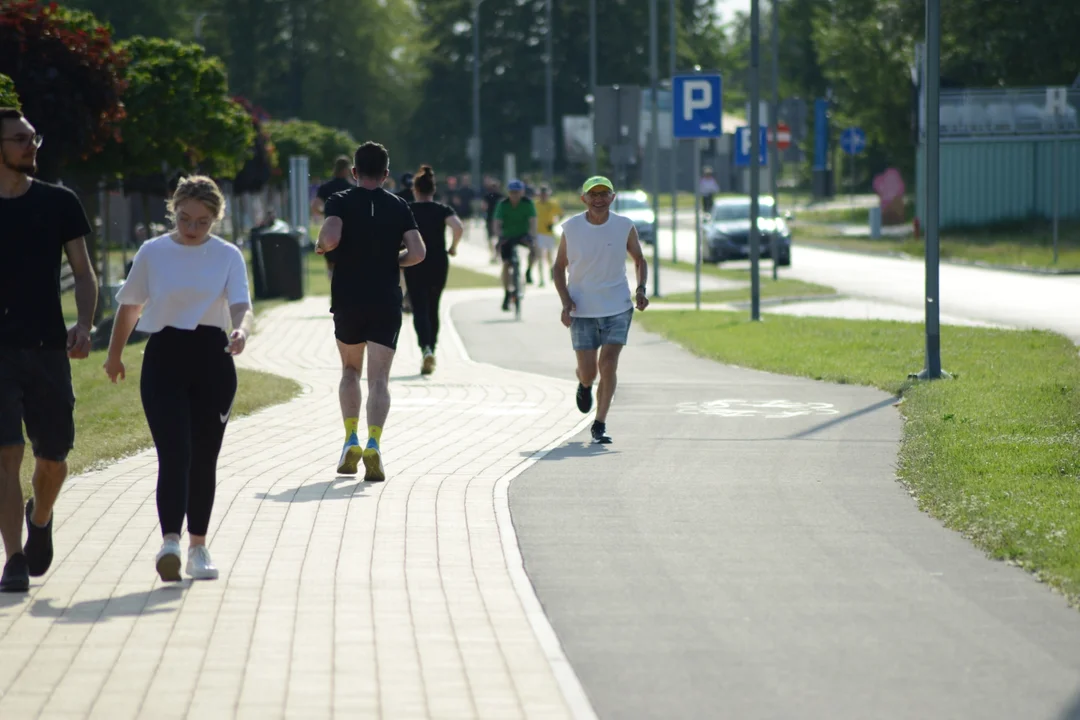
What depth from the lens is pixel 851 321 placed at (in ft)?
71.2

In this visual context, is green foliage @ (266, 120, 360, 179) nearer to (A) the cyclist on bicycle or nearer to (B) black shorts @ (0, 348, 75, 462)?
(A) the cyclist on bicycle

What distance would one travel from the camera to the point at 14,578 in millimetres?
6754

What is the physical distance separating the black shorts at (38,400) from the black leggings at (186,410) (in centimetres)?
33

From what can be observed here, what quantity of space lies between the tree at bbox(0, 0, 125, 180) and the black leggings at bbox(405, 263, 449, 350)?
6.07 m

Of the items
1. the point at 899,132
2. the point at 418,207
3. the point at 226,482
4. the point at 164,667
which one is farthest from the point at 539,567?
the point at 899,132

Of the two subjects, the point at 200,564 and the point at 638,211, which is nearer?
the point at 200,564

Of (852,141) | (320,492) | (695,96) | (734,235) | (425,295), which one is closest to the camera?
(320,492)

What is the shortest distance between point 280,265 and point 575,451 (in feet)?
58.0

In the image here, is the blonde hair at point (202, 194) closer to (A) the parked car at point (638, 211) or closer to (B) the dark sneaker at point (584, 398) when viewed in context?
(B) the dark sneaker at point (584, 398)

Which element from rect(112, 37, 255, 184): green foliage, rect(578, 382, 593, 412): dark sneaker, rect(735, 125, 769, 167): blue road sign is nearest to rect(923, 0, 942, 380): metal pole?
rect(578, 382, 593, 412): dark sneaker

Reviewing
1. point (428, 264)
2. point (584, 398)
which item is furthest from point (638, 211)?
point (584, 398)

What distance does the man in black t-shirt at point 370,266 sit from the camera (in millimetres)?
9891

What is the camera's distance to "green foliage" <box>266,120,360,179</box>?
55.1 metres

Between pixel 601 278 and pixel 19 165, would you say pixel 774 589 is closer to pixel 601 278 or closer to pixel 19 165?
pixel 19 165
